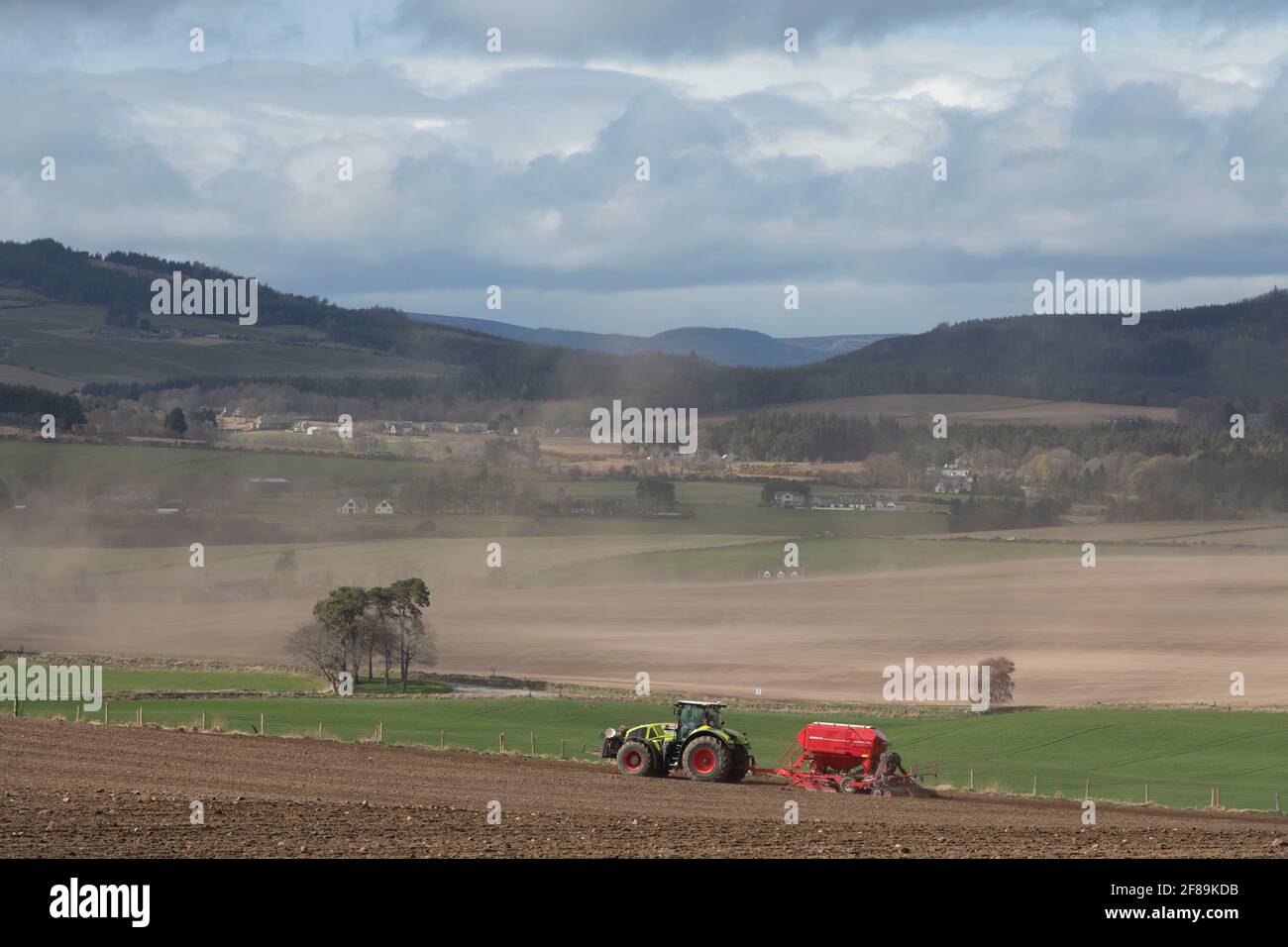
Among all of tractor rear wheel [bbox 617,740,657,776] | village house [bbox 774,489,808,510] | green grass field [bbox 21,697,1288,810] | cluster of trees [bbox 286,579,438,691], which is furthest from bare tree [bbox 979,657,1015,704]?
village house [bbox 774,489,808,510]

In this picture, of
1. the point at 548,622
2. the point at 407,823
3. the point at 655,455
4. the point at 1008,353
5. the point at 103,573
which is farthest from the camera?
the point at 1008,353

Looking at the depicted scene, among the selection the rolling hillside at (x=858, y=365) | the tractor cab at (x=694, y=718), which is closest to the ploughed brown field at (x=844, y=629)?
the tractor cab at (x=694, y=718)

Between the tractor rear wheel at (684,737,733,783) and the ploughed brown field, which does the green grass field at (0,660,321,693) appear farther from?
the tractor rear wheel at (684,737,733,783)

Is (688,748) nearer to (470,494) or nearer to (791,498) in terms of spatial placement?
(470,494)

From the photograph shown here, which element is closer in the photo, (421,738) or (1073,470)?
(421,738)

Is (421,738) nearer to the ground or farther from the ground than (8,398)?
nearer to the ground

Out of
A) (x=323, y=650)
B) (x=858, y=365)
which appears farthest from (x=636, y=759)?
(x=858, y=365)

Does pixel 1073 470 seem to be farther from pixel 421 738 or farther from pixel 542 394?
pixel 421 738

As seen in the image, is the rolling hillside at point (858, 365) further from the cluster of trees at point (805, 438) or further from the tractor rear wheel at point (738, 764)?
the tractor rear wheel at point (738, 764)

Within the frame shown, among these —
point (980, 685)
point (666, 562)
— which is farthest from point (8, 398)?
point (980, 685)
